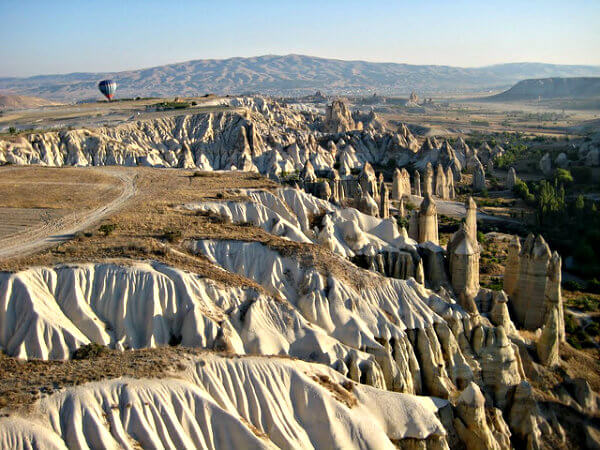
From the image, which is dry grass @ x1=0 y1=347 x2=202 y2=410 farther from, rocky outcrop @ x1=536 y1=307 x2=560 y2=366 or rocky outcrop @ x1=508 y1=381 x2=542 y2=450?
rocky outcrop @ x1=536 y1=307 x2=560 y2=366

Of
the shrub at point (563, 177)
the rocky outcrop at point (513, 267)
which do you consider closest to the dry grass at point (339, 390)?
the rocky outcrop at point (513, 267)

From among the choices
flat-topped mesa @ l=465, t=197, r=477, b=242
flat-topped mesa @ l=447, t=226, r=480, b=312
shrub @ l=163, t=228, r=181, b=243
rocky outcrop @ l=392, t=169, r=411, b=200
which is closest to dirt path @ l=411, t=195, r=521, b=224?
rocky outcrop @ l=392, t=169, r=411, b=200

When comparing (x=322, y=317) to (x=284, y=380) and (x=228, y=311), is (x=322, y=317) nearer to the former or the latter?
(x=228, y=311)

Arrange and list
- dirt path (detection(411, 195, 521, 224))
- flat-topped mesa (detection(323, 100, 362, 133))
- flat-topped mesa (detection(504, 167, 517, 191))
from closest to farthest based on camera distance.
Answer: dirt path (detection(411, 195, 521, 224)), flat-topped mesa (detection(504, 167, 517, 191)), flat-topped mesa (detection(323, 100, 362, 133))

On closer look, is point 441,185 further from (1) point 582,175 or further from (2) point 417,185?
(1) point 582,175

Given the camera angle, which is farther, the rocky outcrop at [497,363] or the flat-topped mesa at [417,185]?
the flat-topped mesa at [417,185]

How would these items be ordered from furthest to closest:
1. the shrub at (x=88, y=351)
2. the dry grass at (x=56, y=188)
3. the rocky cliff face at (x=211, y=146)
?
the rocky cliff face at (x=211, y=146) < the dry grass at (x=56, y=188) < the shrub at (x=88, y=351)

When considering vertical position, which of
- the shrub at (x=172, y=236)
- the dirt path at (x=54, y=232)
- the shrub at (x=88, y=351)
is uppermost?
the shrub at (x=172, y=236)

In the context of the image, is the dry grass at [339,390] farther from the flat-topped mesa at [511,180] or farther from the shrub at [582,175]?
the shrub at [582,175]
